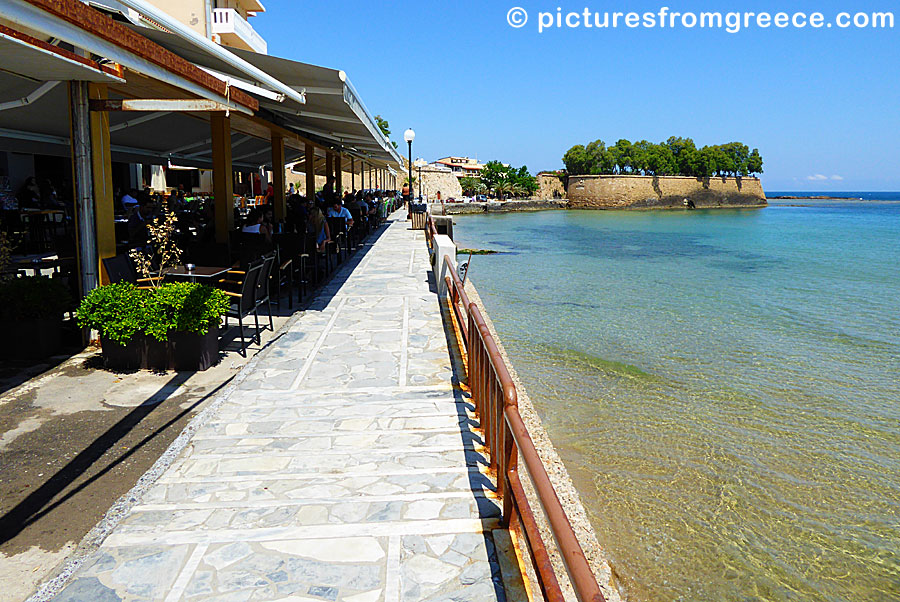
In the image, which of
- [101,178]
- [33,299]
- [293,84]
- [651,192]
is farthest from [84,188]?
[651,192]

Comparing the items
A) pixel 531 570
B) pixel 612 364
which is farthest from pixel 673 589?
pixel 612 364

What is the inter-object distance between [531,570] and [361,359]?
3362 mm

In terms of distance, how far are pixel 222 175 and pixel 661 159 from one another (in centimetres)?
8301

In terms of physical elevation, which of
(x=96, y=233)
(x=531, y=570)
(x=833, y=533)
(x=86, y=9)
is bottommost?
(x=833, y=533)

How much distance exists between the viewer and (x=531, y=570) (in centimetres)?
265

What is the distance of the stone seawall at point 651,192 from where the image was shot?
78.8m

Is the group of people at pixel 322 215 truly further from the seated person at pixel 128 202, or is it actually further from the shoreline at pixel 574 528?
the shoreline at pixel 574 528

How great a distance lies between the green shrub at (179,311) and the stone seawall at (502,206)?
46.7 meters

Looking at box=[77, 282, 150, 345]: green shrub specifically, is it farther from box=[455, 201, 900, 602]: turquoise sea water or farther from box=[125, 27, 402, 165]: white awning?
box=[455, 201, 900, 602]: turquoise sea water

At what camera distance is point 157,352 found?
17.0 ft

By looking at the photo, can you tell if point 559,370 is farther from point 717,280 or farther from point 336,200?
point 717,280

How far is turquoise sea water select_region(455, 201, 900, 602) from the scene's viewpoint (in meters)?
4.12

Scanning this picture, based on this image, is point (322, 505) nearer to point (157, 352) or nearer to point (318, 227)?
point (157, 352)

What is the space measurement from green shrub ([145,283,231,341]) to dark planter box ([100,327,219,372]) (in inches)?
2.7
